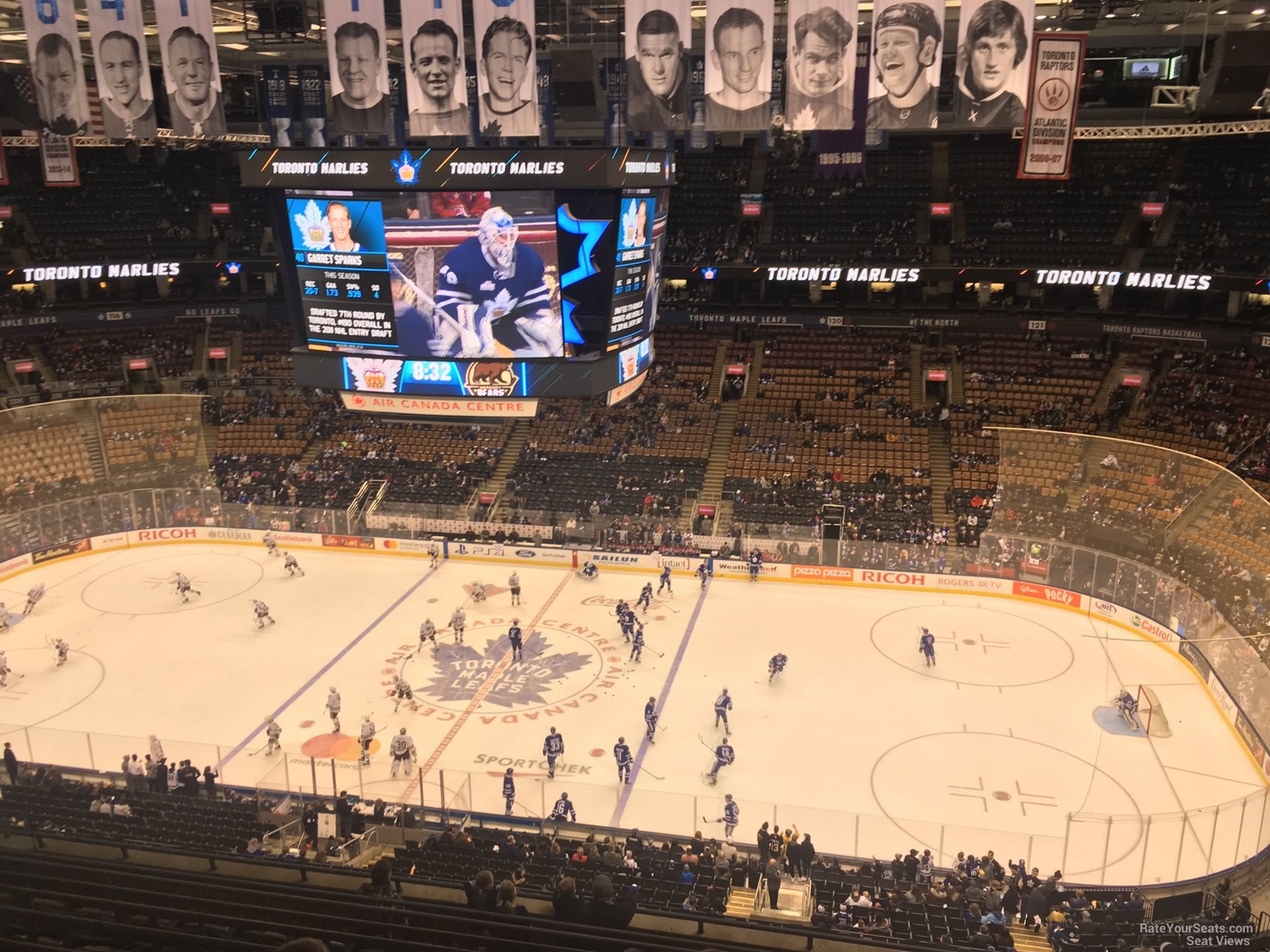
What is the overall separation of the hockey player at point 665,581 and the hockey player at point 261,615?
10.6m

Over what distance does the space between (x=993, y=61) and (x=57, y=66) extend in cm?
1803

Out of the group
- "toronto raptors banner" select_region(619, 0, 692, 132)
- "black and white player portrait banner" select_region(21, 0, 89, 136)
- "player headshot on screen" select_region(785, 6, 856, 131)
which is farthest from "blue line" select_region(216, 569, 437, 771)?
"player headshot on screen" select_region(785, 6, 856, 131)

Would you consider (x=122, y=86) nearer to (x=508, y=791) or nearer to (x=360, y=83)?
(x=360, y=83)

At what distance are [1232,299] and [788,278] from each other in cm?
1488

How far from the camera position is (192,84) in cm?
2047

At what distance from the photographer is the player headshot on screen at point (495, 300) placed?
19.6m

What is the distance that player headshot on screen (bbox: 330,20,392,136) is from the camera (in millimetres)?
19531

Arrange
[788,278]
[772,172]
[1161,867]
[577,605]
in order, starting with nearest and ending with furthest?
1. [1161,867]
2. [577,605]
3. [788,278]
4. [772,172]

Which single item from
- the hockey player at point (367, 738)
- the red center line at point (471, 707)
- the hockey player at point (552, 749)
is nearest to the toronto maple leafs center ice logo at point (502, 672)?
the red center line at point (471, 707)

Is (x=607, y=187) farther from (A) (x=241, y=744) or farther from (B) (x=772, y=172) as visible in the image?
(B) (x=772, y=172)

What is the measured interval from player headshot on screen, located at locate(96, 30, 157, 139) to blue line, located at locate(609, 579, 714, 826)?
15.8 metres

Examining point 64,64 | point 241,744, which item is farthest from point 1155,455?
point 64,64

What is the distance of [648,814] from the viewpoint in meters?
18.2

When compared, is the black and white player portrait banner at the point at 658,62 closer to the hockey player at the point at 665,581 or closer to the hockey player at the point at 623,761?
the hockey player at the point at 623,761
